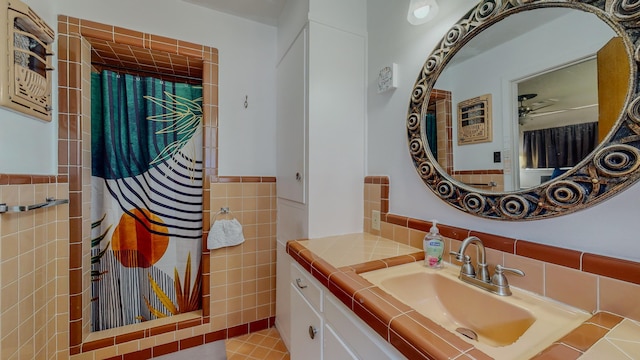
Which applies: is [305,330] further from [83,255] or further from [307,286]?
[83,255]

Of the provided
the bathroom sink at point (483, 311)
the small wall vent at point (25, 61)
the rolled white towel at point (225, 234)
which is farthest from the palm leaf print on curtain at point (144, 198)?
the bathroom sink at point (483, 311)

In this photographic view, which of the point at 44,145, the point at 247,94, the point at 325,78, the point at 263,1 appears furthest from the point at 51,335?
the point at 263,1

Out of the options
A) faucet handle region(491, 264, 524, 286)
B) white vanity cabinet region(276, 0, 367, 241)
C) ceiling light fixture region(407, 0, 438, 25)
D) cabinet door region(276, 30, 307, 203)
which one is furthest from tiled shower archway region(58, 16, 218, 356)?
faucet handle region(491, 264, 524, 286)

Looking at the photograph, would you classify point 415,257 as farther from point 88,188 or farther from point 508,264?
point 88,188

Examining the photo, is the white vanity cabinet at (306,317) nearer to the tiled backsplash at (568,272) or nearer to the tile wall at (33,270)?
the tiled backsplash at (568,272)

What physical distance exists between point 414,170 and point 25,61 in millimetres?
1901

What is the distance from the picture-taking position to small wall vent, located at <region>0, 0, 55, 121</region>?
3.30ft

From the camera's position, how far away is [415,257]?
1.06 metres

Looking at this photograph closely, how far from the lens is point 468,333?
79 centimetres

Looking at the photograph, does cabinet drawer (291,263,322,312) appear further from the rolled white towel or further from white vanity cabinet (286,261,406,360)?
the rolled white towel

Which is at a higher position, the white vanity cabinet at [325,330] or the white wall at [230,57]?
the white wall at [230,57]

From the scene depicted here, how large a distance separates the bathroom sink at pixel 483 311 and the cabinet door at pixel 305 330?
0.95 ft

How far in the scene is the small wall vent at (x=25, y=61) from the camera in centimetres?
100

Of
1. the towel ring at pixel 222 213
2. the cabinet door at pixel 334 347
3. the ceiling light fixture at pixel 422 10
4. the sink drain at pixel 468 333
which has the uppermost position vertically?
the ceiling light fixture at pixel 422 10
